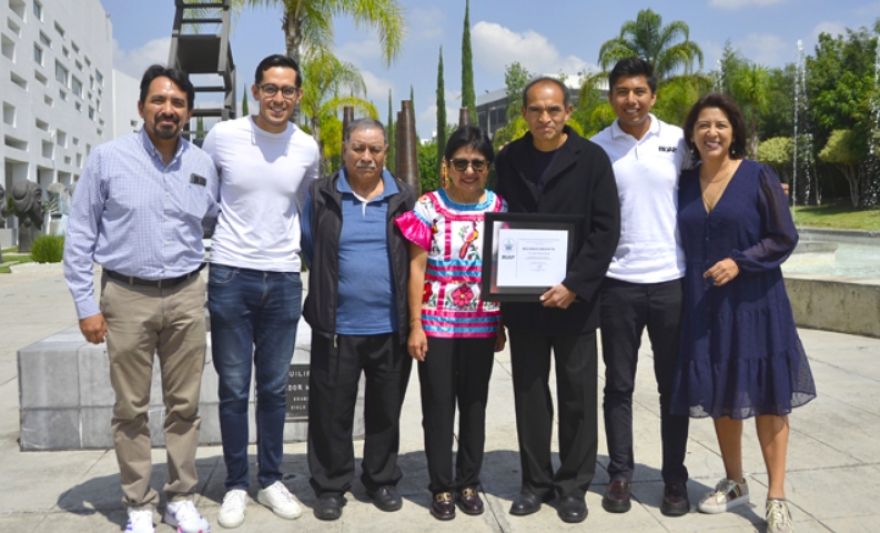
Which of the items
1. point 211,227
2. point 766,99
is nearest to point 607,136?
point 211,227

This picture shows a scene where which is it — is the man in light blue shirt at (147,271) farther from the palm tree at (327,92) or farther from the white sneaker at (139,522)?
the palm tree at (327,92)

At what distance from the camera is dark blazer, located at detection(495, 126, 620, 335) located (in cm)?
321

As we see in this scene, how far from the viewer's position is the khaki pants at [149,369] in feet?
10.2

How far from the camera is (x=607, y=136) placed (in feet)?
11.6

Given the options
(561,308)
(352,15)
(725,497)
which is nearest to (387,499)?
(561,308)

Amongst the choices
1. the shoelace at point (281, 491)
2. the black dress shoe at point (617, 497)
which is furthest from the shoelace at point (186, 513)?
the black dress shoe at point (617, 497)

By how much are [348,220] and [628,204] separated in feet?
4.58

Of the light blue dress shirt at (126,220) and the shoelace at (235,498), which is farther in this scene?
the shoelace at (235,498)

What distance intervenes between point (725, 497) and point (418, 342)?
1758 millimetres

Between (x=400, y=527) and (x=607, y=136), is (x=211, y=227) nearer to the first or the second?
(x=400, y=527)

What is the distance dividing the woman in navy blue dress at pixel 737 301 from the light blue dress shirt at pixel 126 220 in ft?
8.05

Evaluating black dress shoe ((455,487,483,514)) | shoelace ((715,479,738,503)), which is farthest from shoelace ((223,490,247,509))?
shoelace ((715,479,738,503))

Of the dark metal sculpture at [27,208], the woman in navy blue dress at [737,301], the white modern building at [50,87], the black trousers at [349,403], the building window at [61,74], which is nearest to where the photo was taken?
the woman in navy blue dress at [737,301]

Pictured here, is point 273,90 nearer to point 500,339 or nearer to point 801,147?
point 500,339
